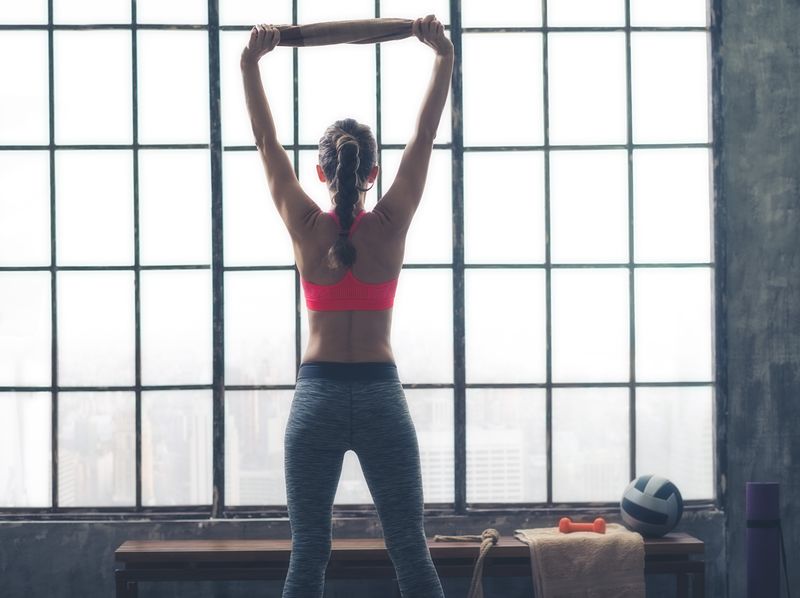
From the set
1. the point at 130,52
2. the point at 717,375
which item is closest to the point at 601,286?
the point at 717,375

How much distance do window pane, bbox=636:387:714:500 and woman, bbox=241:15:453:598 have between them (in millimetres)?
1499

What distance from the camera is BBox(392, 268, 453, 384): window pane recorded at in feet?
11.3

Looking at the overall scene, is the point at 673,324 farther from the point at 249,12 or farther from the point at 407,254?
the point at 249,12

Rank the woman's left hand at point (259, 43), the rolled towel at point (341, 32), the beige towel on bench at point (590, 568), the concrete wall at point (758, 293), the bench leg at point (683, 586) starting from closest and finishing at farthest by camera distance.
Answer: the woman's left hand at point (259, 43) → the rolled towel at point (341, 32) → the beige towel on bench at point (590, 568) → the bench leg at point (683, 586) → the concrete wall at point (758, 293)

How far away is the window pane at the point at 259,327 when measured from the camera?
3.44 m

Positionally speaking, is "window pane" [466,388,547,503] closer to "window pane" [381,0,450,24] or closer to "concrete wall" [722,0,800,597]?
"concrete wall" [722,0,800,597]

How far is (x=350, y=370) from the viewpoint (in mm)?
2268

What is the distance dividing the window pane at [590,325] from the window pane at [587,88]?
1.81 feet

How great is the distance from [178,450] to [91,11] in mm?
1768

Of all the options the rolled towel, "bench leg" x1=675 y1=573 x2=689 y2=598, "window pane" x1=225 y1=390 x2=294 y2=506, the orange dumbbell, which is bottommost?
"bench leg" x1=675 y1=573 x2=689 y2=598

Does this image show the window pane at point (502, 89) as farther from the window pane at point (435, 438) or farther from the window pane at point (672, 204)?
the window pane at point (435, 438)

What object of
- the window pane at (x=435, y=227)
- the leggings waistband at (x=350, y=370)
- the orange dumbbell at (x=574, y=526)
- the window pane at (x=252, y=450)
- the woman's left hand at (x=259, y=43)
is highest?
the woman's left hand at (x=259, y=43)

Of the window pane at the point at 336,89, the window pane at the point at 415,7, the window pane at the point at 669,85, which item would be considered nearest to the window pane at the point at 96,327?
the window pane at the point at 336,89

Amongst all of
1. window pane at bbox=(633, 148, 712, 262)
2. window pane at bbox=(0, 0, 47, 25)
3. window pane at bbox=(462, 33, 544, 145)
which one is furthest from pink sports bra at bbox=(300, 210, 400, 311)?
window pane at bbox=(0, 0, 47, 25)
